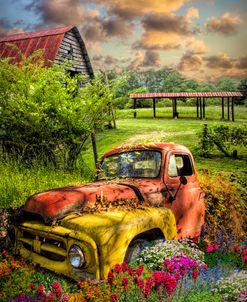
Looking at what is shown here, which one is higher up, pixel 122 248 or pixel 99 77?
pixel 99 77

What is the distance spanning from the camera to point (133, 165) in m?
4.46

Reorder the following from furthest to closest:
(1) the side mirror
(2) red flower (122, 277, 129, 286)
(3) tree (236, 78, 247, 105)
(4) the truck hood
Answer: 1. (3) tree (236, 78, 247, 105)
2. (1) the side mirror
3. (4) the truck hood
4. (2) red flower (122, 277, 129, 286)

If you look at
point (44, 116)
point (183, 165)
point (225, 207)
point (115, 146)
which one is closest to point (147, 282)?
point (183, 165)

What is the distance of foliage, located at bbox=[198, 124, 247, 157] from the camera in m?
11.5

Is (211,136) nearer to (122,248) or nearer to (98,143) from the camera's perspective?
(98,143)

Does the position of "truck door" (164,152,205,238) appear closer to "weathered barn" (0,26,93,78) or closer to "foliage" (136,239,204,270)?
"foliage" (136,239,204,270)

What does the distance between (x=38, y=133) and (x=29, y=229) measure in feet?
13.6

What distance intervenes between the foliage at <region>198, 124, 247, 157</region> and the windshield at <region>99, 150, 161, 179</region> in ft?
23.9

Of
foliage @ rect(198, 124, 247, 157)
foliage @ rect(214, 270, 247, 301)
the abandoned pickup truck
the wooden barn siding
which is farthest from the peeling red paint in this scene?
the wooden barn siding

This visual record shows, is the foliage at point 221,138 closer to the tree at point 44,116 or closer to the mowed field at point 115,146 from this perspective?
the mowed field at point 115,146

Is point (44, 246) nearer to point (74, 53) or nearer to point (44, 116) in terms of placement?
point (44, 116)

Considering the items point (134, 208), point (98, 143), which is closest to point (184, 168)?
point (134, 208)

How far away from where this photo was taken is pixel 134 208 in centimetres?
353

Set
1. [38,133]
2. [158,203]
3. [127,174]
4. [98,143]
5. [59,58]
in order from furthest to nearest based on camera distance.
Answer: [59,58], [98,143], [38,133], [127,174], [158,203]
